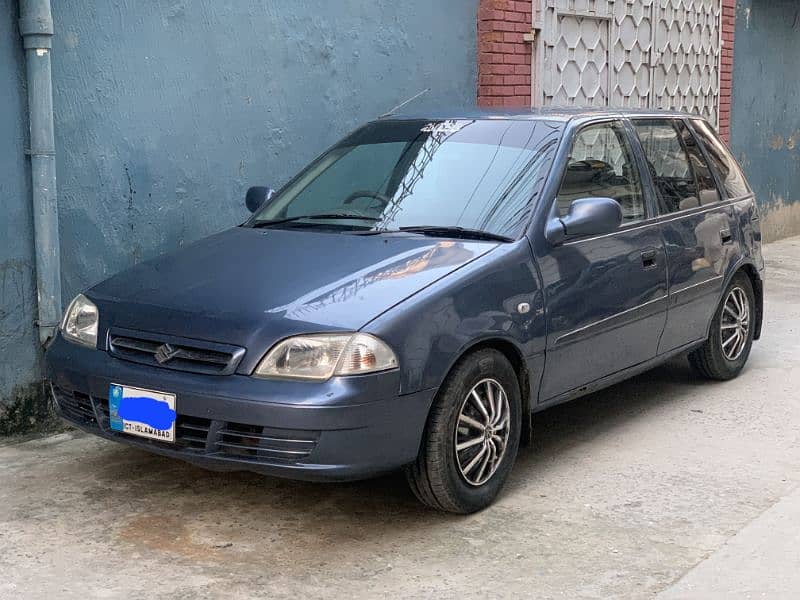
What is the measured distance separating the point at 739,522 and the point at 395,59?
4.81 metres

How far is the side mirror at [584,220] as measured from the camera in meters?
5.09

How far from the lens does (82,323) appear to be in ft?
15.8

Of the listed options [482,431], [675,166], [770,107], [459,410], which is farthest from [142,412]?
[770,107]

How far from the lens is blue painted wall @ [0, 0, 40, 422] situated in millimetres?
5746

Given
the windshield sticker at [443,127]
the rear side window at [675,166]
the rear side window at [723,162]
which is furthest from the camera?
the rear side window at [723,162]

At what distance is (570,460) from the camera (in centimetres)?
545

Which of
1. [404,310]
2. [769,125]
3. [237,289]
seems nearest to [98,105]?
[237,289]

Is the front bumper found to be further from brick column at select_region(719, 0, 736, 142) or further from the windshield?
brick column at select_region(719, 0, 736, 142)

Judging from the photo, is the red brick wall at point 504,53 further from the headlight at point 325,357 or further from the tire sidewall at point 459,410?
the headlight at point 325,357

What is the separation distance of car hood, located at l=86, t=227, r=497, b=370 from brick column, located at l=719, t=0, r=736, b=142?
8834mm

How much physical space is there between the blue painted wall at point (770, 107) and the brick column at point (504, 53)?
15.1ft

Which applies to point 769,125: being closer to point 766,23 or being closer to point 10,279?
point 766,23

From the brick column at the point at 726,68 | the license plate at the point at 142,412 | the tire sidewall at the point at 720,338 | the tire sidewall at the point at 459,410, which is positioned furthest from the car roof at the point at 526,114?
the brick column at the point at 726,68

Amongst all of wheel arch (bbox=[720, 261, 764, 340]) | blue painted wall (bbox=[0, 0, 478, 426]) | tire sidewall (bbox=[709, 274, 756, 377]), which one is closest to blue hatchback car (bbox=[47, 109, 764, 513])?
tire sidewall (bbox=[709, 274, 756, 377])
